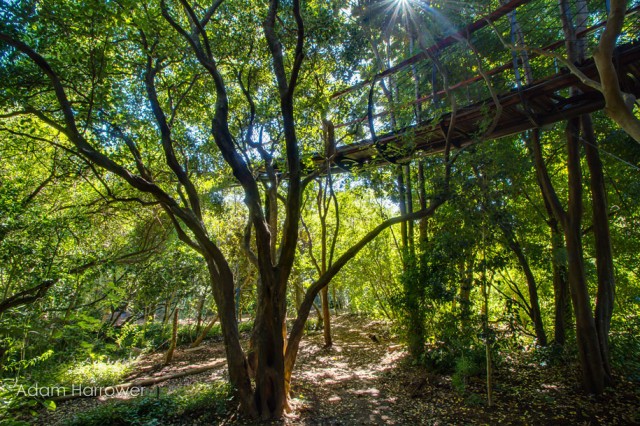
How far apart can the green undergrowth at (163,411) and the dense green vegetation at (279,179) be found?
0.09 ft

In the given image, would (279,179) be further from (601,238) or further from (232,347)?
(601,238)

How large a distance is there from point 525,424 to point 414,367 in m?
2.30

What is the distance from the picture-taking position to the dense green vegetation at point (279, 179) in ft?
12.0

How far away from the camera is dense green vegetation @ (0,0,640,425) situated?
12.0ft

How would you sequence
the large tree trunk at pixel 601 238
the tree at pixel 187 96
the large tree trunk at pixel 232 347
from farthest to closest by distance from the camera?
the large tree trunk at pixel 601 238, the large tree trunk at pixel 232 347, the tree at pixel 187 96

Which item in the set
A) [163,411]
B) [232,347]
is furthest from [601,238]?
[163,411]

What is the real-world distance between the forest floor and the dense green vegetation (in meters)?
0.22

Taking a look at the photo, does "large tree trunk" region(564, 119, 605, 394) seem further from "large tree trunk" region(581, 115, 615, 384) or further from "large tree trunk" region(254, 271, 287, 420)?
"large tree trunk" region(254, 271, 287, 420)

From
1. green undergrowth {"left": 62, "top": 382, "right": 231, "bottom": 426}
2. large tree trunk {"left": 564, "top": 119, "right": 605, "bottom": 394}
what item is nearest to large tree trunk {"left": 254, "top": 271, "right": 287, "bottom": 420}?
green undergrowth {"left": 62, "top": 382, "right": 231, "bottom": 426}

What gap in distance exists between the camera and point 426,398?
4.42 metres

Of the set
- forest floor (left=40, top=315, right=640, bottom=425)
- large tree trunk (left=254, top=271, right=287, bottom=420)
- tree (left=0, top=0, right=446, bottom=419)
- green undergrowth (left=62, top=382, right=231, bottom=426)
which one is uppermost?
tree (left=0, top=0, right=446, bottom=419)

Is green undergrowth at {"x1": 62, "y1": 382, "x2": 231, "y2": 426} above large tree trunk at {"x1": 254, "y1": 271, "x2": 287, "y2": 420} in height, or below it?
below

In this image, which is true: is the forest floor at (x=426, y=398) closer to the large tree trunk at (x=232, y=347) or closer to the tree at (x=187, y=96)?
the large tree trunk at (x=232, y=347)

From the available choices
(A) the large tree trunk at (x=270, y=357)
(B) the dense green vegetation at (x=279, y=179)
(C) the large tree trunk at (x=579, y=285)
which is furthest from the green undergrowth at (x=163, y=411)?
(C) the large tree trunk at (x=579, y=285)
